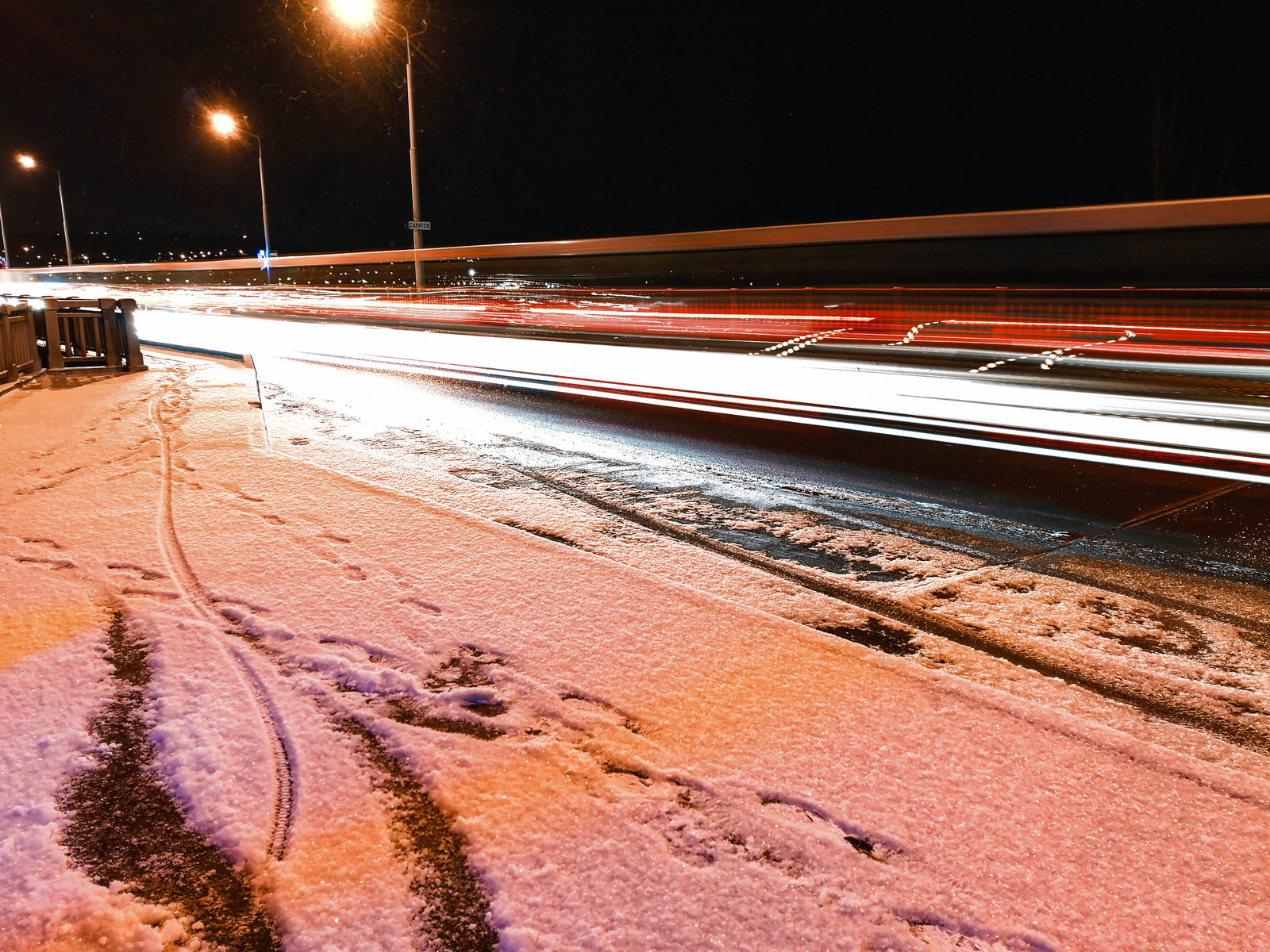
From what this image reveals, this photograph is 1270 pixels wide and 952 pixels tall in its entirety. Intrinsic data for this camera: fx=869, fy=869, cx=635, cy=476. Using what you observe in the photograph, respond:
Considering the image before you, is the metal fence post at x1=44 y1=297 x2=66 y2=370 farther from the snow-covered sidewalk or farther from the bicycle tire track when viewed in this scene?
the bicycle tire track

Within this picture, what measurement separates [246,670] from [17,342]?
449 inches

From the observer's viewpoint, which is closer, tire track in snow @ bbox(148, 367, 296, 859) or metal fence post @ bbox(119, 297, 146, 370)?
tire track in snow @ bbox(148, 367, 296, 859)

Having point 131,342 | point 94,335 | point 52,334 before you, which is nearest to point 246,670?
point 52,334

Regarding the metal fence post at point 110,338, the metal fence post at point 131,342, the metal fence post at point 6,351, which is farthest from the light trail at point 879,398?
the metal fence post at point 6,351

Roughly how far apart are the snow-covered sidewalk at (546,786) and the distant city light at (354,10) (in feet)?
66.6

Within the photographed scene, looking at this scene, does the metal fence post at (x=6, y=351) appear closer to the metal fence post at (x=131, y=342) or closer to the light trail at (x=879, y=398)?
the metal fence post at (x=131, y=342)

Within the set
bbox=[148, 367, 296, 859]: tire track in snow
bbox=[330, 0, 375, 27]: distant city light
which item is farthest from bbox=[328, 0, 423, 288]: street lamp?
bbox=[148, 367, 296, 859]: tire track in snow

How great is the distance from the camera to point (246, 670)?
3.52m

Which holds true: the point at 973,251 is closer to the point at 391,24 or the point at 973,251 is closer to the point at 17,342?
the point at 391,24

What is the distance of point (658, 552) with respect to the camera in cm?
501

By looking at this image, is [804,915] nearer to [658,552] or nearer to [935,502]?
[658,552]

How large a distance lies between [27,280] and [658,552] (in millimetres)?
72229

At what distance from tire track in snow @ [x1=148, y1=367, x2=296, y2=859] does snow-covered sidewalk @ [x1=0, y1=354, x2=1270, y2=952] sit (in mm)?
17

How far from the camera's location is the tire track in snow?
2.62m
